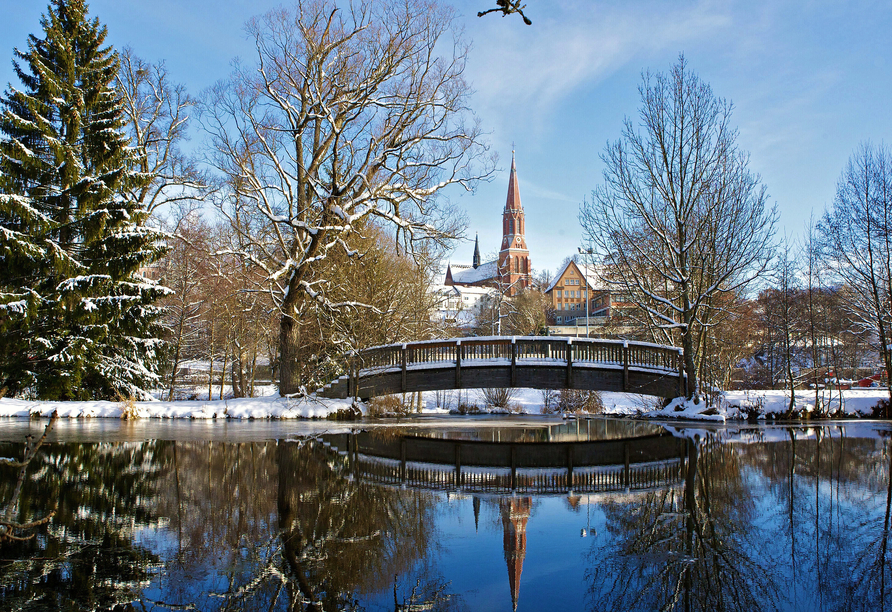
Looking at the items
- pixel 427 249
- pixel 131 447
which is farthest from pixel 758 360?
pixel 131 447

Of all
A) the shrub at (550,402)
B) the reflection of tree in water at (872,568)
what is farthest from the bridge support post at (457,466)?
the shrub at (550,402)

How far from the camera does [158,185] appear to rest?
76.2 ft

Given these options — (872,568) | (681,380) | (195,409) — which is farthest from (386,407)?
(872,568)

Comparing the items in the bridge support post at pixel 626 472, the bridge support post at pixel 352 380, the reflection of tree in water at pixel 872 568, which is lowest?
the reflection of tree in water at pixel 872 568

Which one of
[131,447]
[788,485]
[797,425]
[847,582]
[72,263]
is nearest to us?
[847,582]

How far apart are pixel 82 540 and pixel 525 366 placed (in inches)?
613

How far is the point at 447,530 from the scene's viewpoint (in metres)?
5.76

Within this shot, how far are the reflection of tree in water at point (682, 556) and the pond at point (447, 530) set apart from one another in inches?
0.8

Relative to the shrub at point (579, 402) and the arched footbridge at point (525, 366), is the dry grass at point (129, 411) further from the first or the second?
the shrub at point (579, 402)

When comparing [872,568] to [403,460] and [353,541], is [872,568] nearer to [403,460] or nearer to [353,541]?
[353,541]

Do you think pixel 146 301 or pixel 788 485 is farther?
pixel 146 301

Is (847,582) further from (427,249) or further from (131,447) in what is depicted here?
(427,249)

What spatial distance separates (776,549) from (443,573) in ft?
9.11

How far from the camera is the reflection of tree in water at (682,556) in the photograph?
398 centimetres
